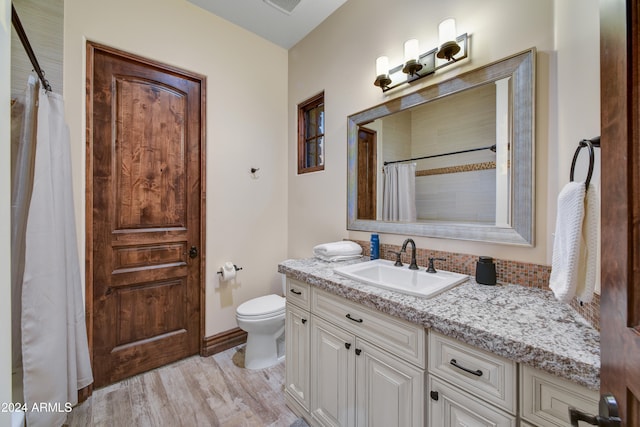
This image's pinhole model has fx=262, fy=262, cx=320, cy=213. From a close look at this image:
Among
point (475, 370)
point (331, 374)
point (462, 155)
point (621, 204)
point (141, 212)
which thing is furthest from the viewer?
point (141, 212)

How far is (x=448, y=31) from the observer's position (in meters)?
1.40

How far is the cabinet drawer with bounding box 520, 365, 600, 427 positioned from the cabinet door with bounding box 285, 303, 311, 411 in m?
0.98

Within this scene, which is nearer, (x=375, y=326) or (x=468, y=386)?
(x=468, y=386)

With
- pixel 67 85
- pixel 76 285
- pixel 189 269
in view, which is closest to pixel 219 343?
pixel 189 269

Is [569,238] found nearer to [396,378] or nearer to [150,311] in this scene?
[396,378]

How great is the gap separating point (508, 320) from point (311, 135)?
210 cm

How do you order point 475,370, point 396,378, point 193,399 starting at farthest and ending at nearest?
point 193,399, point 396,378, point 475,370

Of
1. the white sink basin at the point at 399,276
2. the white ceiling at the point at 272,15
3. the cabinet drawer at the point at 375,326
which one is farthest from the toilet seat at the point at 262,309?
the white ceiling at the point at 272,15

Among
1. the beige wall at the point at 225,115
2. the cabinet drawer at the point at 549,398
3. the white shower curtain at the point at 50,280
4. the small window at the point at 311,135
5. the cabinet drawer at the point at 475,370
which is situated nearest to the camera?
the cabinet drawer at the point at 549,398

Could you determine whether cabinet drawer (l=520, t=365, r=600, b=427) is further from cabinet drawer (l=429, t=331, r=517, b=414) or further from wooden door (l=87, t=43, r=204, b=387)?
wooden door (l=87, t=43, r=204, b=387)

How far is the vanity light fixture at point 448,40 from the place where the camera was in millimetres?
1384

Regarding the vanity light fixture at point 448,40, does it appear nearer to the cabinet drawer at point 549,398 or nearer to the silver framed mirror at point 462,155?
the silver framed mirror at point 462,155

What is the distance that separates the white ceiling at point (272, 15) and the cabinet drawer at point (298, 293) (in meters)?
2.14

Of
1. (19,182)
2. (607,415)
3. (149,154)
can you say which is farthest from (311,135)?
(607,415)
